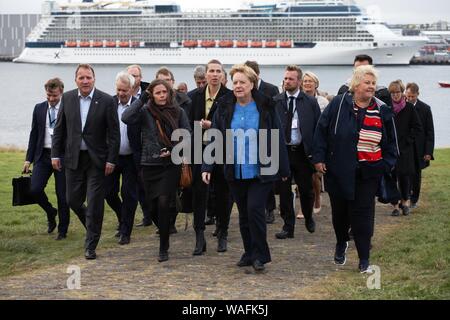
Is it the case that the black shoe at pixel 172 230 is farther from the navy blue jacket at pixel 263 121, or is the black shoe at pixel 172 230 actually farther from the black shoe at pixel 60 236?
the navy blue jacket at pixel 263 121

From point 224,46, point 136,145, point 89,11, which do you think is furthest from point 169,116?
point 89,11

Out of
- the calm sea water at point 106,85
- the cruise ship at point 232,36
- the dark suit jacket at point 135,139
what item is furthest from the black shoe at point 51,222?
the cruise ship at point 232,36

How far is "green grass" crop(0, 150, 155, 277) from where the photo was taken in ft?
25.4

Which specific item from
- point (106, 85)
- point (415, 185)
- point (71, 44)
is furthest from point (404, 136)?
point (71, 44)

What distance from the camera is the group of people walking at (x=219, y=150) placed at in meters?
6.95

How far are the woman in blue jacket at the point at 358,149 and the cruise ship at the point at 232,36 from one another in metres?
86.0

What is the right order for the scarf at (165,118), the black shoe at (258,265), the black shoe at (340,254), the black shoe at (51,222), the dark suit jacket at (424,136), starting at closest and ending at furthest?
the black shoe at (258,265) < the black shoe at (340,254) < the scarf at (165,118) < the black shoe at (51,222) < the dark suit jacket at (424,136)

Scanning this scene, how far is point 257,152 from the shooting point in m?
6.91

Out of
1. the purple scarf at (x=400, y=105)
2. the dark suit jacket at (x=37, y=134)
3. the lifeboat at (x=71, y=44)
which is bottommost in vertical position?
the dark suit jacket at (x=37, y=134)

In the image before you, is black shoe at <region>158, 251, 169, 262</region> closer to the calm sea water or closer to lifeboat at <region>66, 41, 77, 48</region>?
the calm sea water

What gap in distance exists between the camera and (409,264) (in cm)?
735

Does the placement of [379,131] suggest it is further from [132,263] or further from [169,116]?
[132,263]

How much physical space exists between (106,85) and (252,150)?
61212 mm

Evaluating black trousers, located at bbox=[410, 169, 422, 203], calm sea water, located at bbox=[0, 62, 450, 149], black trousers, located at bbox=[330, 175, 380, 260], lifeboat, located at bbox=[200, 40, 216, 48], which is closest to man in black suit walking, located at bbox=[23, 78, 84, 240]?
black trousers, located at bbox=[330, 175, 380, 260]
